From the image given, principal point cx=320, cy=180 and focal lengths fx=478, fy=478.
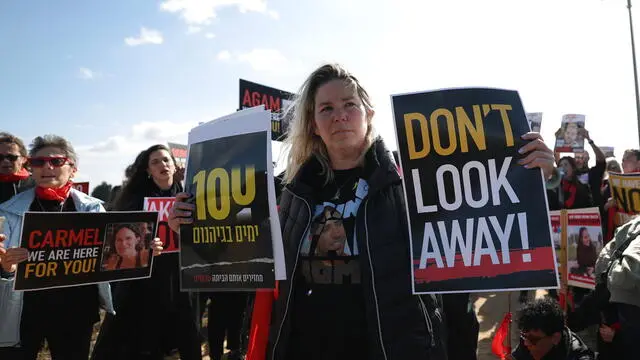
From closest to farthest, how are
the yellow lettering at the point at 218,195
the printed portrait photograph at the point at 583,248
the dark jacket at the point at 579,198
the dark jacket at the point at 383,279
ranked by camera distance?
the dark jacket at the point at 383,279 < the yellow lettering at the point at 218,195 < the printed portrait photograph at the point at 583,248 < the dark jacket at the point at 579,198

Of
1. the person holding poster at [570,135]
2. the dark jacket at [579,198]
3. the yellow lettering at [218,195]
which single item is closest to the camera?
the yellow lettering at [218,195]

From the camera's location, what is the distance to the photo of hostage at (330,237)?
1919 millimetres

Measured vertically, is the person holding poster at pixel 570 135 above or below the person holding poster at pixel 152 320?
above

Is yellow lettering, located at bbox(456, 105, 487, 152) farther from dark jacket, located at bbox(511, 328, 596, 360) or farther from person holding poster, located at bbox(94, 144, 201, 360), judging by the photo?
person holding poster, located at bbox(94, 144, 201, 360)

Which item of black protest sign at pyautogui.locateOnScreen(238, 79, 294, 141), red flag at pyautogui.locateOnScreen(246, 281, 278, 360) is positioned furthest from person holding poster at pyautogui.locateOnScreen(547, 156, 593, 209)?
red flag at pyautogui.locateOnScreen(246, 281, 278, 360)

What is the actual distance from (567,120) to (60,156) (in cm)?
703

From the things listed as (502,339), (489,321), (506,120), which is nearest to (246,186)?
(506,120)

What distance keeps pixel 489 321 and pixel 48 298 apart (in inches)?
219

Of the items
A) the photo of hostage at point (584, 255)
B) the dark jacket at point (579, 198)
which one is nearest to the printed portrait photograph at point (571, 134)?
the dark jacket at point (579, 198)

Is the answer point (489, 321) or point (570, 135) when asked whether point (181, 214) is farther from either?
point (570, 135)

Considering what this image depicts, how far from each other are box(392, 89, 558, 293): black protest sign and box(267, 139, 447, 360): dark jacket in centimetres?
7

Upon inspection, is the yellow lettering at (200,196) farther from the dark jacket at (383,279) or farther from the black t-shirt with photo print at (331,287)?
the black t-shirt with photo print at (331,287)

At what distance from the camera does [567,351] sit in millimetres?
3273

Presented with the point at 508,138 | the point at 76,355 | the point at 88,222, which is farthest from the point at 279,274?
the point at 76,355
